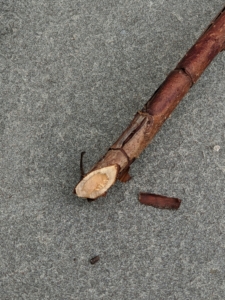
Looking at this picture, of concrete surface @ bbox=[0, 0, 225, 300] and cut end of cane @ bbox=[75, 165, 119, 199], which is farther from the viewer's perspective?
concrete surface @ bbox=[0, 0, 225, 300]

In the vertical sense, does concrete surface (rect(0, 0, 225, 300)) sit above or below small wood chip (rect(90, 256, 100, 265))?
above

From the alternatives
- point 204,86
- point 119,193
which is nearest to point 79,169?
point 119,193

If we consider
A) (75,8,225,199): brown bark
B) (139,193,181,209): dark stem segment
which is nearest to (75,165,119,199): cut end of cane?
(75,8,225,199): brown bark

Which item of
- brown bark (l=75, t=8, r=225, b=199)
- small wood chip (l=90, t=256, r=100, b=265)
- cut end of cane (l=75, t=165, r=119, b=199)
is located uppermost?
brown bark (l=75, t=8, r=225, b=199)

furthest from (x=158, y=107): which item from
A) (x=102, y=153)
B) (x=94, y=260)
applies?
(x=94, y=260)

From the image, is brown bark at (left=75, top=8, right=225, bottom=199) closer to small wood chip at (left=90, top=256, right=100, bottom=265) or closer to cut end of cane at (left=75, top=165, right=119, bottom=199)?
cut end of cane at (left=75, top=165, right=119, bottom=199)

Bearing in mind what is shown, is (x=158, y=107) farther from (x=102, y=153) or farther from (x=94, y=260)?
(x=94, y=260)

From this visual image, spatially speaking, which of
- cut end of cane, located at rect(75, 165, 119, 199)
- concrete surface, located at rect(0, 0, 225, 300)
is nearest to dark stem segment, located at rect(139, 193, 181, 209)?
concrete surface, located at rect(0, 0, 225, 300)
